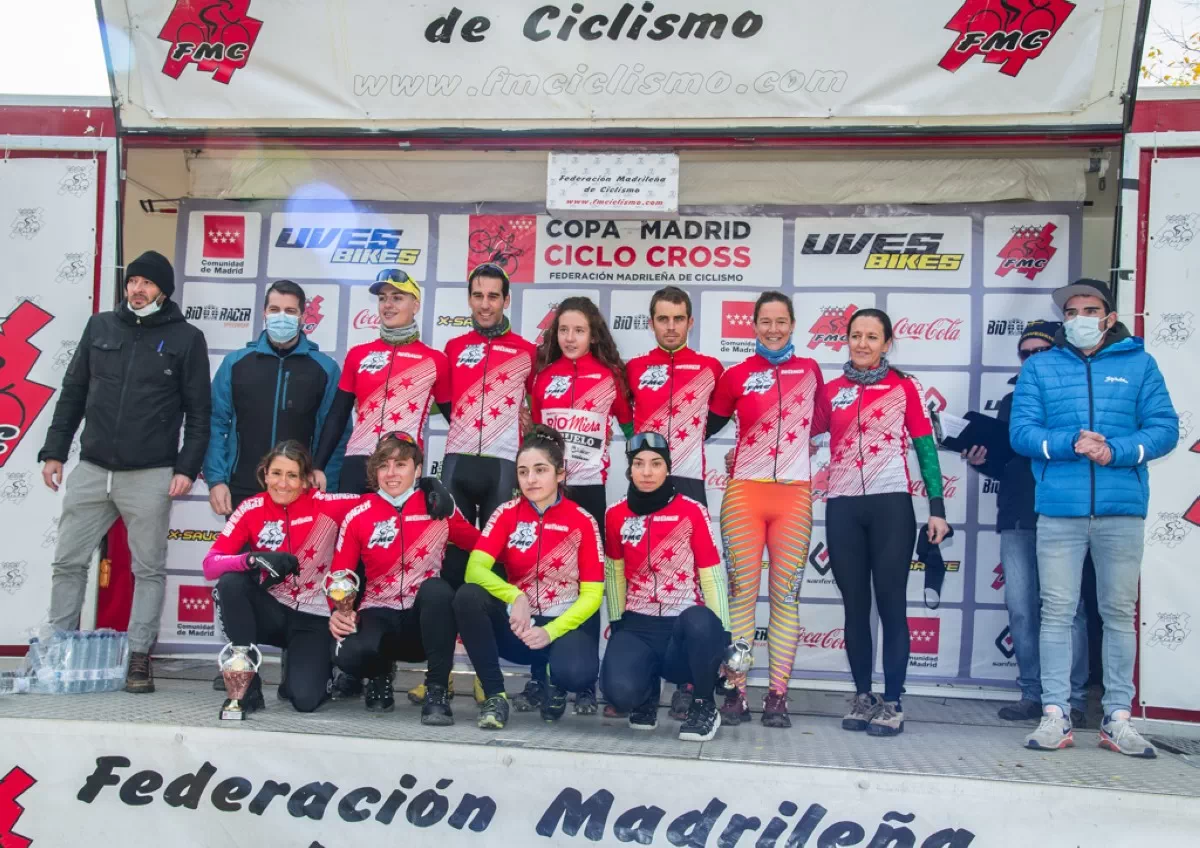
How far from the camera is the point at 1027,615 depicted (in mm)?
4551

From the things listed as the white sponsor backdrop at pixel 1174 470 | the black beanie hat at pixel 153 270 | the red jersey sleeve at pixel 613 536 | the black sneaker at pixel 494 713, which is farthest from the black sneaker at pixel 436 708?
the white sponsor backdrop at pixel 1174 470

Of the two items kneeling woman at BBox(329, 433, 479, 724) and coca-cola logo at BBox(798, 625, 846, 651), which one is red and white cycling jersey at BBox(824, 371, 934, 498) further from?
kneeling woman at BBox(329, 433, 479, 724)

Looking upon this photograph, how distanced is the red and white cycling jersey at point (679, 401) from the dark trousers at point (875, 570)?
65 cm

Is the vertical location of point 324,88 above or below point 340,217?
above

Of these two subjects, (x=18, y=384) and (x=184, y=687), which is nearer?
(x=184, y=687)

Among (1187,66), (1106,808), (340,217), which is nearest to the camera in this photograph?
(1106,808)

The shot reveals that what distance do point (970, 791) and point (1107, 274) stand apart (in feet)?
10.4

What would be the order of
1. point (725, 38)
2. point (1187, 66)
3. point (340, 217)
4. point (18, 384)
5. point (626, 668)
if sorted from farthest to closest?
point (1187, 66), point (340, 217), point (18, 384), point (725, 38), point (626, 668)

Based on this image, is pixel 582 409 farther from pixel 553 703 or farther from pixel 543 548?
pixel 553 703

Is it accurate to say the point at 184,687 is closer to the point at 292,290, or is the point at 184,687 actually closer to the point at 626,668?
the point at 292,290

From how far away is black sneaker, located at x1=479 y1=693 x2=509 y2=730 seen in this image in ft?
11.9

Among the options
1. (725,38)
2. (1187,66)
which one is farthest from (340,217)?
(1187,66)

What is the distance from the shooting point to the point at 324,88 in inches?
184

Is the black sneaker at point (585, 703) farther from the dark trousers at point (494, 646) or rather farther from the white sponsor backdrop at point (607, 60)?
the white sponsor backdrop at point (607, 60)
